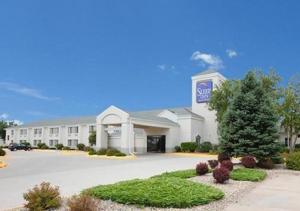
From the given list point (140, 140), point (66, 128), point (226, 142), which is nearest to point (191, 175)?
point (226, 142)

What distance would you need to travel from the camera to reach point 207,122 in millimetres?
46531

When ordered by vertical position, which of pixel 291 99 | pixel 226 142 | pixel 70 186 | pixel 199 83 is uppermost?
pixel 199 83

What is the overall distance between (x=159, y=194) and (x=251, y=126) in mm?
12912

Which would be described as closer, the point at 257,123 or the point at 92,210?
the point at 92,210

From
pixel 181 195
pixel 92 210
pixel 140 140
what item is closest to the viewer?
pixel 92 210

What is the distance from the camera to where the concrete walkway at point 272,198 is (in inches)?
357

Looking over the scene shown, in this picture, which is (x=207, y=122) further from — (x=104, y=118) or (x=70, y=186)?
(x=70, y=186)

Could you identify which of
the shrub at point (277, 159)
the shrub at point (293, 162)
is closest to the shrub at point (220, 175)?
the shrub at point (293, 162)

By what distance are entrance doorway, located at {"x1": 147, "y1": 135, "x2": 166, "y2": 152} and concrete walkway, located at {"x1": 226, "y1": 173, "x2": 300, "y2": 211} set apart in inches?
1210

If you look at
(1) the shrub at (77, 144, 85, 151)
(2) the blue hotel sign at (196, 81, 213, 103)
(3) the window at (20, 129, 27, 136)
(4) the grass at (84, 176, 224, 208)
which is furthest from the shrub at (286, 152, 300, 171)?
(3) the window at (20, 129, 27, 136)

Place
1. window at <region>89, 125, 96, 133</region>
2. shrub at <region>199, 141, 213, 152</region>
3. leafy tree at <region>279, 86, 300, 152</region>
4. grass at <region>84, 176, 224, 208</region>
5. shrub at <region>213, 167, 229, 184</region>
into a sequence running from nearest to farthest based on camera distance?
grass at <region>84, 176, 224, 208</region>, shrub at <region>213, 167, 229, 184</region>, leafy tree at <region>279, 86, 300, 152</region>, shrub at <region>199, 141, 213, 152</region>, window at <region>89, 125, 96, 133</region>

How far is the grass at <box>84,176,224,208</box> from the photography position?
28.2 feet

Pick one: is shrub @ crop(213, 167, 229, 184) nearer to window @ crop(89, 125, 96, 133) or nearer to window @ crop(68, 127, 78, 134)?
window @ crop(89, 125, 96, 133)

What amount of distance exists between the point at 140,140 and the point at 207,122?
9774 mm
